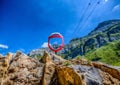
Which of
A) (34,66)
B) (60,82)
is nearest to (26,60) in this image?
(34,66)

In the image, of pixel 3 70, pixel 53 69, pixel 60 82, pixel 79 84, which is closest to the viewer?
pixel 79 84

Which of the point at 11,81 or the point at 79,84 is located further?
the point at 11,81

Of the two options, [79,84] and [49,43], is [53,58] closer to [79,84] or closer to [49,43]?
[49,43]

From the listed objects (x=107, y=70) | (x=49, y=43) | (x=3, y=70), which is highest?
(x=49, y=43)

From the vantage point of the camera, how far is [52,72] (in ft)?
121

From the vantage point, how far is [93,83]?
3117 centimetres

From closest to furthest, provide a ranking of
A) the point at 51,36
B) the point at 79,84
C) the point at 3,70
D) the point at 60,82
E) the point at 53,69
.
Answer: the point at 79,84 < the point at 60,82 < the point at 53,69 < the point at 3,70 < the point at 51,36

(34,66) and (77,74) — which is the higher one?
(34,66)

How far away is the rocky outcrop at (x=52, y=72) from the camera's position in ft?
106

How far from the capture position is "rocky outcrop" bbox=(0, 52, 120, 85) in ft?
106

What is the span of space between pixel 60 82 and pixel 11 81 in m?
9.56

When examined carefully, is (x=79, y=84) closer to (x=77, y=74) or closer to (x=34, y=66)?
(x=77, y=74)

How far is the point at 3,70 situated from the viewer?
39688 mm

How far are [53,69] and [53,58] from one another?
22.0 feet
